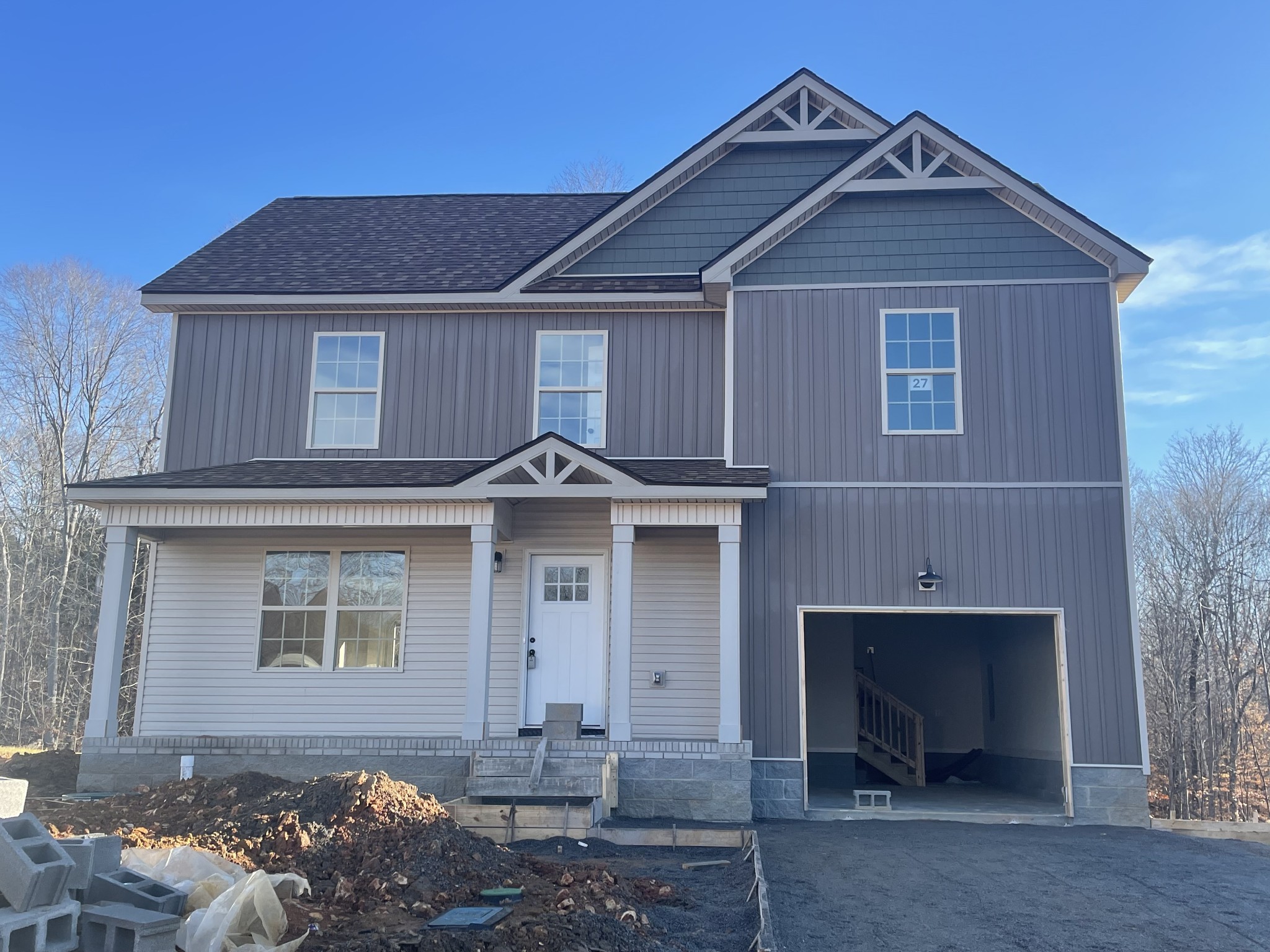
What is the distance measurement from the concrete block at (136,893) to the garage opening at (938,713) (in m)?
7.41

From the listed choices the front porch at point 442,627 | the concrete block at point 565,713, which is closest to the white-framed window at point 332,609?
the front porch at point 442,627

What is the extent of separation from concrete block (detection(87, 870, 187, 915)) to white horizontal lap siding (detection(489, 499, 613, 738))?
688cm

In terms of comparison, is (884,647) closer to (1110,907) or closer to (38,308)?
(1110,907)

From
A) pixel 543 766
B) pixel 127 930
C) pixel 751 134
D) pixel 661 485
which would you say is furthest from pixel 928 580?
pixel 127 930

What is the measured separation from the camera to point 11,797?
24.6 feet

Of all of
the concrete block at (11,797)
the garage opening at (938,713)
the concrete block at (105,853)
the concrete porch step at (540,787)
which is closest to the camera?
the concrete block at (105,853)

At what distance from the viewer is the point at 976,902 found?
7266 mm

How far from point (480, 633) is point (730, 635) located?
2.79 metres

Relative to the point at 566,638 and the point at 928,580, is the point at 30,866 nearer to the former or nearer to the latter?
the point at 566,638

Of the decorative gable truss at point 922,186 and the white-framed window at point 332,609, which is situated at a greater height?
the decorative gable truss at point 922,186

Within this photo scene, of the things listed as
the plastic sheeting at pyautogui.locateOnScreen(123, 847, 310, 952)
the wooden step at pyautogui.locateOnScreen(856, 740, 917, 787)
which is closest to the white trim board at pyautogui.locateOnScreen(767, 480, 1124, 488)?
the wooden step at pyautogui.locateOnScreen(856, 740, 917, 787)

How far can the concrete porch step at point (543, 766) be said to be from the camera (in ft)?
34.9

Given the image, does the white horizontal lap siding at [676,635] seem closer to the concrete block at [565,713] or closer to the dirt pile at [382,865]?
the concrete block at [565,713]

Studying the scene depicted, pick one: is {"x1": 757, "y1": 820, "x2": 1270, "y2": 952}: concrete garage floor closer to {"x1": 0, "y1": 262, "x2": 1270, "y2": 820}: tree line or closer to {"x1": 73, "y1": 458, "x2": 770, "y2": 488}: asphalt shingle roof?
{"x1": 73, "y1": 458, "x2": 770, "y2": 488}: asphalt shingle roof
